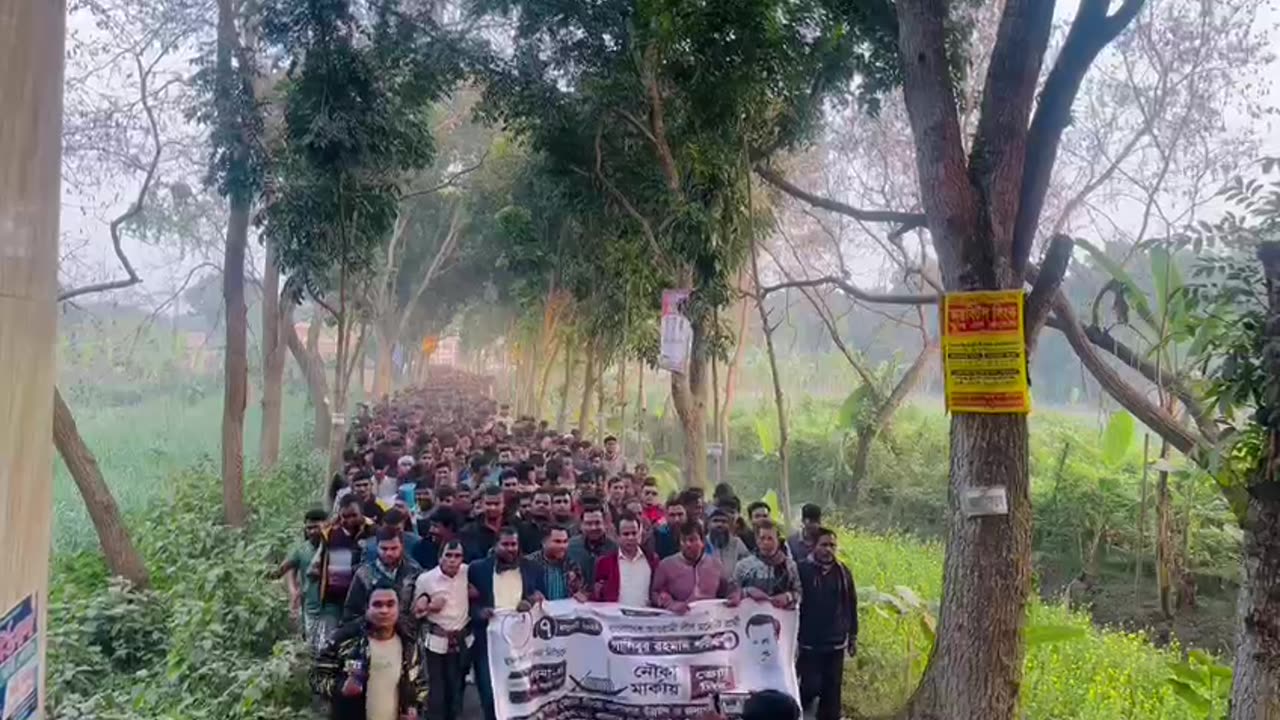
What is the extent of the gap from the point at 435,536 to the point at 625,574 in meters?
1.46

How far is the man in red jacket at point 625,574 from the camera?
5.84 m

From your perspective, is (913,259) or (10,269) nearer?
(10,269)

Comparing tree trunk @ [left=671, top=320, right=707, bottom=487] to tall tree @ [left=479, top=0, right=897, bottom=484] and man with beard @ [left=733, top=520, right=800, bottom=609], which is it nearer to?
tall tree @ [left=479, top=0, right=897, bottom=484]

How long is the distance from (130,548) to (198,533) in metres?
1.68

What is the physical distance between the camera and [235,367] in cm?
1040

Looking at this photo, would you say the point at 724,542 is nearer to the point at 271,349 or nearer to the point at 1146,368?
the point at 1146,368

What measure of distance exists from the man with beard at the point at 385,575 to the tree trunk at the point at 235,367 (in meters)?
5.52

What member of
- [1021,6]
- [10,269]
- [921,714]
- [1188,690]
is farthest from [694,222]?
[10,269]

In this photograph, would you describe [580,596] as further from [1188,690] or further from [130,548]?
[130,548]

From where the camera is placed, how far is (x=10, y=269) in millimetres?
2346

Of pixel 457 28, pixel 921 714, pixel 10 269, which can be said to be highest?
pixel 457 28

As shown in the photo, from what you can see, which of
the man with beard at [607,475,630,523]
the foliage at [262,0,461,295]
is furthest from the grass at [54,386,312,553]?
the man with beard at [607,475,630,523]

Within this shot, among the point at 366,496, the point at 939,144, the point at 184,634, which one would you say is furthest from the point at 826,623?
the point at 184,634

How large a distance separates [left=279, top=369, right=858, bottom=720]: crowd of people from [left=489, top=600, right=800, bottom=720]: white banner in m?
0.11
